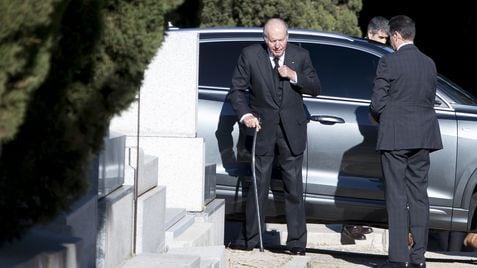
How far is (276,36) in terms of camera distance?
8273 millimetres

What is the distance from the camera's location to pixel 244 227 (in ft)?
28.1

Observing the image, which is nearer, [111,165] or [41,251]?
[41,251]

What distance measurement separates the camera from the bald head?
8.27m

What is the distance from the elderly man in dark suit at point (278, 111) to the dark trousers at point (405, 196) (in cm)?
69

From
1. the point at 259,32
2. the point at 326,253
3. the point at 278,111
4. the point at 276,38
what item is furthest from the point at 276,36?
the point at 326,253

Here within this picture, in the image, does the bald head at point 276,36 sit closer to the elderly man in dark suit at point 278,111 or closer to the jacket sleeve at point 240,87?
the elderly man in dark suit at point 278,111

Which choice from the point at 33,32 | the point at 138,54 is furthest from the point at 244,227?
→ the point at 33,32

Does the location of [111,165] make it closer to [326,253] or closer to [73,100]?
[73,100]

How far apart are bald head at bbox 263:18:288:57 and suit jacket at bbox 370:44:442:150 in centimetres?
78

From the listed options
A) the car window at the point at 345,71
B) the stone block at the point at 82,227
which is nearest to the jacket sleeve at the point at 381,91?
the car window at the point at 345,71

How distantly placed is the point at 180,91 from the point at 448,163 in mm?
2346

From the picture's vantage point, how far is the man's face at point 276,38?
8.27 meters

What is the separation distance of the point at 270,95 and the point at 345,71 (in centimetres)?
98

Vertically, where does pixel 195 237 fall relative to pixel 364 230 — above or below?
above
